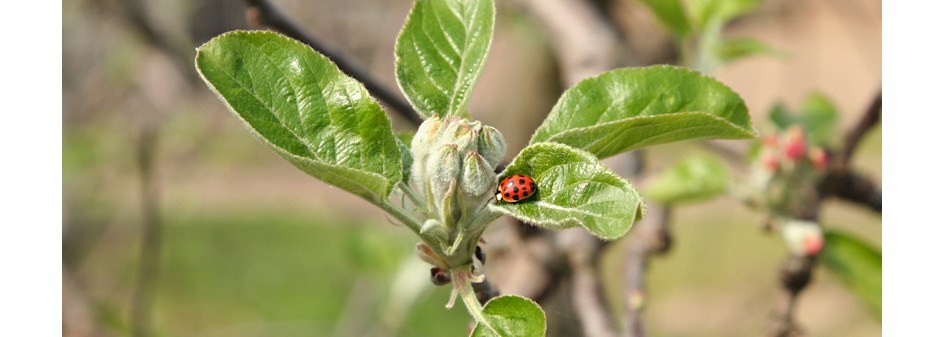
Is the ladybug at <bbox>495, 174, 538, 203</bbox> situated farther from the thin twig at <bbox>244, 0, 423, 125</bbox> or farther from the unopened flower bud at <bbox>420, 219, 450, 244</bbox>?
the thin twig at <bbox>244, 0, 423, 125</bbox>

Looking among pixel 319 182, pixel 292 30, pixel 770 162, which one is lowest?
pixel 319 182

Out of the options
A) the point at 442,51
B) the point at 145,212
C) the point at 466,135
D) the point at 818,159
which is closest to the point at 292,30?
the point at 442,51

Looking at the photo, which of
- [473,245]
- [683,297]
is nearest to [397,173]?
[473,245]

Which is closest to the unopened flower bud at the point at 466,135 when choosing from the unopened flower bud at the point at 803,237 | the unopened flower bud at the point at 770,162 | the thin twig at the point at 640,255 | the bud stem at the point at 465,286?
the bud stem at the point at 465,286

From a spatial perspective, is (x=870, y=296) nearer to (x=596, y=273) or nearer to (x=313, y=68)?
(x=596, y=273)

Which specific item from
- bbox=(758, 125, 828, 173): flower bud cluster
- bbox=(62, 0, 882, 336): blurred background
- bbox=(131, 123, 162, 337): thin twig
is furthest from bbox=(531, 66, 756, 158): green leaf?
bbox=(131, 123, 162, 337): thin twig

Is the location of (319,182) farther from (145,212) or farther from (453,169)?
(453,169)
